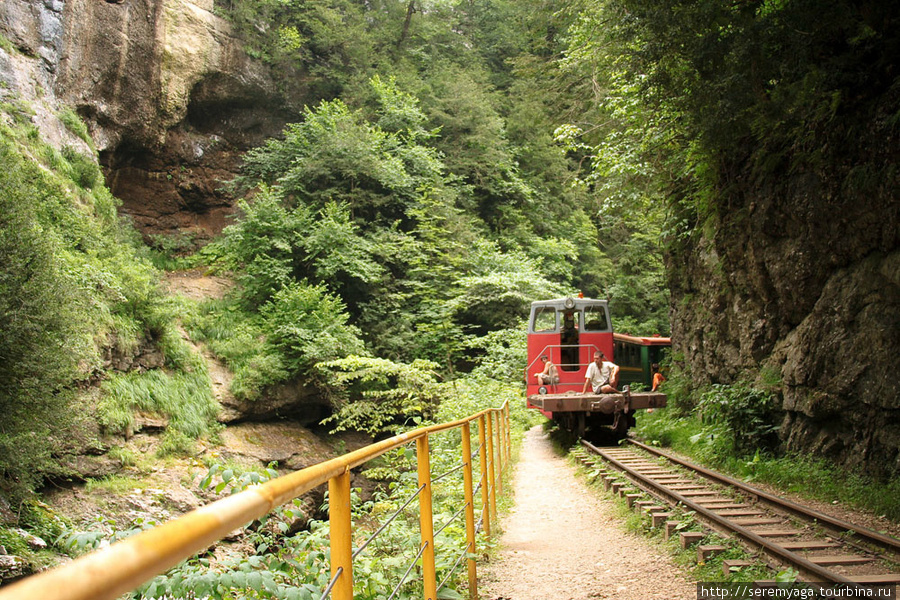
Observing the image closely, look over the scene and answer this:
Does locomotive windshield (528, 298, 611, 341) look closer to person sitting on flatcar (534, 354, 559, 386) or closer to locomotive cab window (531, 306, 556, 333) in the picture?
locomotive cab window (531, 306, 556, 333)

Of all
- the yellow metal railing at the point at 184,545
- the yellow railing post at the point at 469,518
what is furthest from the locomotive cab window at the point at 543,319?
the yellow metal railing at the point at 184,545

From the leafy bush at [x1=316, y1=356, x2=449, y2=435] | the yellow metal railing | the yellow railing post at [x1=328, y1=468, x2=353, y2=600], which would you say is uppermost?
the yellow metal railing

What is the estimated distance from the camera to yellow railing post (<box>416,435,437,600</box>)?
3162 mm

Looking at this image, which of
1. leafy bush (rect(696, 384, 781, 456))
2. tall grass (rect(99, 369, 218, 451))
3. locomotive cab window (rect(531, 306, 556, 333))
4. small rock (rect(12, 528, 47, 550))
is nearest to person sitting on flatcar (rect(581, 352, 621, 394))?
locomotive cab window (rect(531, 306, 556, 333))

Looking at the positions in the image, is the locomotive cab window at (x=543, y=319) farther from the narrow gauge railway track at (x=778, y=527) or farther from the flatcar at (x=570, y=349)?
the narrow gauge railway track at (x=778, y=527)

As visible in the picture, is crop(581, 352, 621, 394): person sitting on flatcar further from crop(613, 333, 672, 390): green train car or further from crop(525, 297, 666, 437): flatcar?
crop(613, 333, 672, 390): green train car

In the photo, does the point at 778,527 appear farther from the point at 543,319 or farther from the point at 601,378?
the point at 543,319

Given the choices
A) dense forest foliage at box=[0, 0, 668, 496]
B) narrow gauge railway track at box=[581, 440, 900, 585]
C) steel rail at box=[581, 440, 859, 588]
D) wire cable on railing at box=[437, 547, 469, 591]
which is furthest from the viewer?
dense forest foliage at box=[0, 0, 668, 496]

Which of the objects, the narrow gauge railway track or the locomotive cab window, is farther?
the locomotive cab window

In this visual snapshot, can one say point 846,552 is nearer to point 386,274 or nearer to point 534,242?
point 386,274

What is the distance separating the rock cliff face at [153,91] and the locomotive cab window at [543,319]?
14.4 metres

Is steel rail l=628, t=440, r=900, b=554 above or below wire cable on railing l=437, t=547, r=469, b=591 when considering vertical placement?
below

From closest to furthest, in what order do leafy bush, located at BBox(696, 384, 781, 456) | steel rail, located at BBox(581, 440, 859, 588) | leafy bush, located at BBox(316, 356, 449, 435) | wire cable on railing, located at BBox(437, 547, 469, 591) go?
wire cable on railing, located at BBox(437, 547, 469, 591) → steel rail, located at BBox(581, 440, 859, 588) → leafy bush, located at BBox(696, 384, 781, 456) → leafy bush, located at BBox(316, 356, 449, 435)

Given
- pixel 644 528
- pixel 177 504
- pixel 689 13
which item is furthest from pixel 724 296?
pixel 177 504
